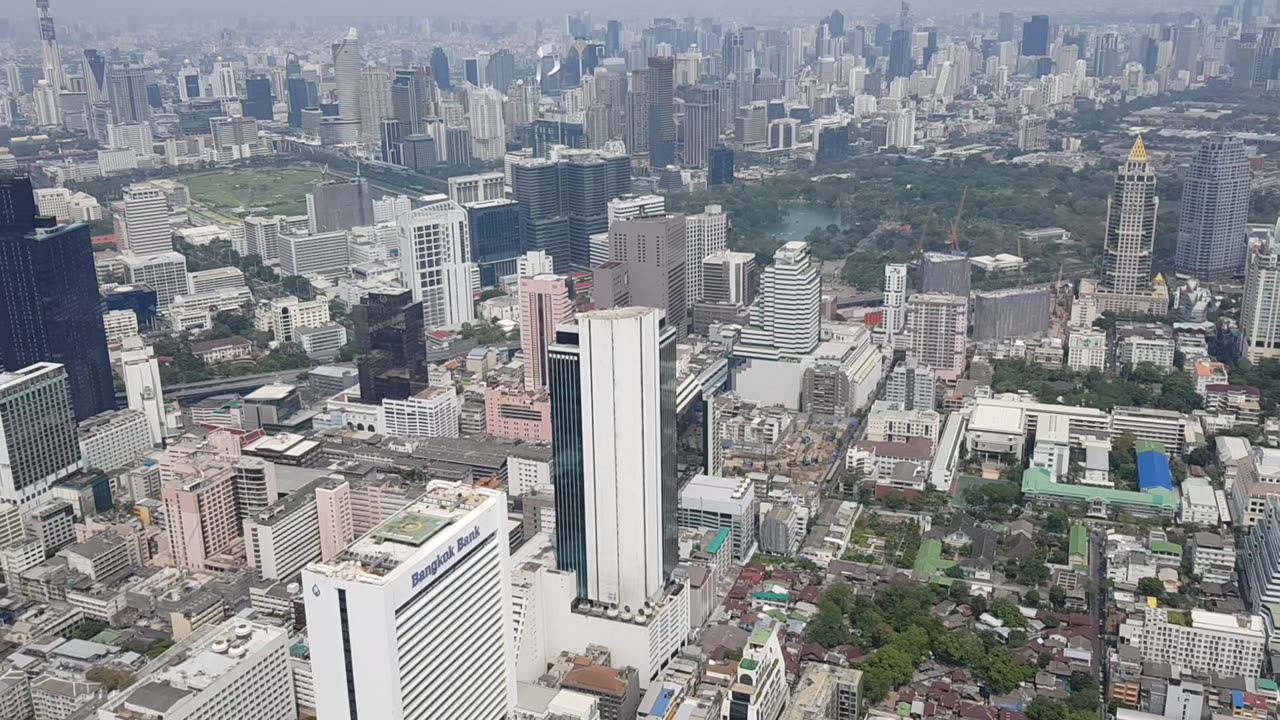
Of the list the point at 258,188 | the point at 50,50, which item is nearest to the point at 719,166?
the point at 258,188

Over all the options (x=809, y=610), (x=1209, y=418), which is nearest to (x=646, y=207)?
(x=1209, y=418)

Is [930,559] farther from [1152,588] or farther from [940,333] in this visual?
[940,333]

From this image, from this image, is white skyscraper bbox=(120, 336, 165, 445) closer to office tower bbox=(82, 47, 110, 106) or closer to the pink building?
the pink building

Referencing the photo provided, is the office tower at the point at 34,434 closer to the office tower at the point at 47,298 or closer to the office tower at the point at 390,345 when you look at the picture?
the office tower at the point at 47,298

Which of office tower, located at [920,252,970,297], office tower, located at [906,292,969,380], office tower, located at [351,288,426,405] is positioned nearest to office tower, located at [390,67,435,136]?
office tower, located at [920,252,970,297]

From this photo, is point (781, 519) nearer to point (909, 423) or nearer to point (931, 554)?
point (931, 554)

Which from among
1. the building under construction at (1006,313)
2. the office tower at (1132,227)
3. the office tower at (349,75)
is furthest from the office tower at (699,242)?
the office tower at (349,75)
